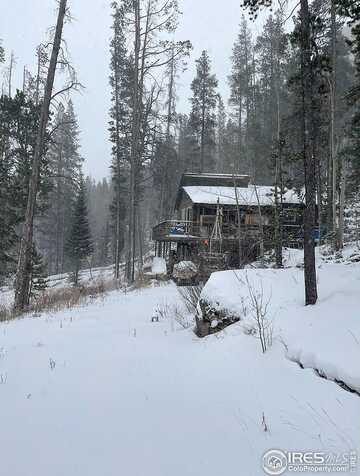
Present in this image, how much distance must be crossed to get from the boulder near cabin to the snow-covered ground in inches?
390

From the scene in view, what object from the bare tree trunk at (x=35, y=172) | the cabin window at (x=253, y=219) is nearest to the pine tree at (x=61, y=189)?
the cabin window at (x=253, y=219)

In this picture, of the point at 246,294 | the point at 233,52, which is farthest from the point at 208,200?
the point at 233,52

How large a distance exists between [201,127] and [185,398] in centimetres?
3005

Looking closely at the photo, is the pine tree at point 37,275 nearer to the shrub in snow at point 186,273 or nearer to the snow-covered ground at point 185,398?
the shrub in snow at point 186,273

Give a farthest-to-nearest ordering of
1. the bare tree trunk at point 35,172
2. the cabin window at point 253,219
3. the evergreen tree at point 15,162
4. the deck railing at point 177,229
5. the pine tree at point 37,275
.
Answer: the cabin window at point 253,219
the deck railing at point 177,229
the evergreen tree at point 15,162
the pine tree at point 37,275
the bare tree trunk at point 35,172

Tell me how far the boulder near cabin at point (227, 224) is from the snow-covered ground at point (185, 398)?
9.90 m

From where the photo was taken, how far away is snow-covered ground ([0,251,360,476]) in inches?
100

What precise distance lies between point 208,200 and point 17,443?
17.8 meters

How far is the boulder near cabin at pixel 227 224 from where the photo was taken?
16.9 meters

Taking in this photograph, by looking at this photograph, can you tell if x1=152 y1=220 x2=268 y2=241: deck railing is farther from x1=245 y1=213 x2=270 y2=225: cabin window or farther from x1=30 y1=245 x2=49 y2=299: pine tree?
x1=30 y1=245 x2=49 y2=299: pine tree

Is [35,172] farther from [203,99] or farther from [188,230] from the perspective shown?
[203,99]

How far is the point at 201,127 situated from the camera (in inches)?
1199

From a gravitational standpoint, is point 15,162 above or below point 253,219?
above

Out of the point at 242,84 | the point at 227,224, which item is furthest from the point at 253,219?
the point at 242,84
